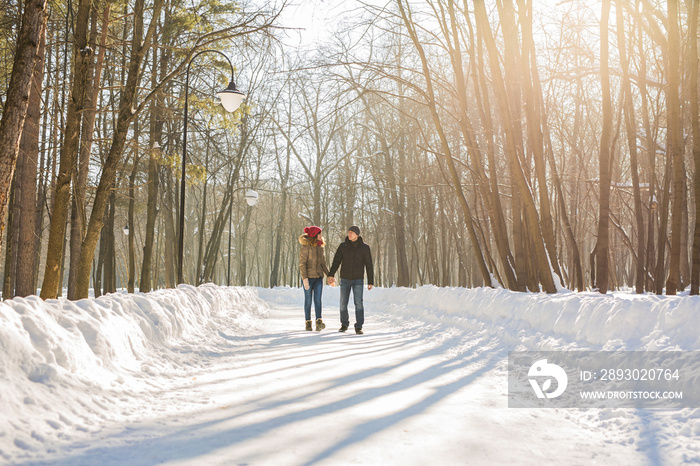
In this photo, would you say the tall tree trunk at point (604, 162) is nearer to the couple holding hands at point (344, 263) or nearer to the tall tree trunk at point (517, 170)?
the tall tree trunk at point (517, 170)

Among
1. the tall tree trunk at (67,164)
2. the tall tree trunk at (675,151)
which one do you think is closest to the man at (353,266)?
the tall tree trunk at (67,164)

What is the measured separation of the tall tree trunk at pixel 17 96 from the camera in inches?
243

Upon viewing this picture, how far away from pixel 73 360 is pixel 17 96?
3727 mm

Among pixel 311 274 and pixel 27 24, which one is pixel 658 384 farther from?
pixel 27 24

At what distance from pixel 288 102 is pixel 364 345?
29.6 m

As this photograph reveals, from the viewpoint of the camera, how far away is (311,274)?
1044cm

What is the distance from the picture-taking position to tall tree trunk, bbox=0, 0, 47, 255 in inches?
243

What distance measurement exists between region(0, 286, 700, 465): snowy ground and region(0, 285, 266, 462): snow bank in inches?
0.5

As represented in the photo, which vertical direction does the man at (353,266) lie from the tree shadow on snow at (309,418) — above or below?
above

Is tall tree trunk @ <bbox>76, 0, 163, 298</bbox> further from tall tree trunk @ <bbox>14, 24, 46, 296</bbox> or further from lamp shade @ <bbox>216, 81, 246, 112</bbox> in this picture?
lamp shade @ <bbox>216, 81, 246, 112</bbox>

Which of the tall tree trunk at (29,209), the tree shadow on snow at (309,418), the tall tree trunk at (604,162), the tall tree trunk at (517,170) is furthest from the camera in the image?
the tall tree trunk at (517,170)

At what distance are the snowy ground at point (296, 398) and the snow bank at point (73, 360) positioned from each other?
→ 0.01 metres

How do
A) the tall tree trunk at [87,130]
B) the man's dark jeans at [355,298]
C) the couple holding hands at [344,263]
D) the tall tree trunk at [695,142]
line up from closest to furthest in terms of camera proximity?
the tall tree trunk at [695,142], the man's dark jeans at [355,298], the couple holding hands at [344,263], the tall tree trunk at [87,130]

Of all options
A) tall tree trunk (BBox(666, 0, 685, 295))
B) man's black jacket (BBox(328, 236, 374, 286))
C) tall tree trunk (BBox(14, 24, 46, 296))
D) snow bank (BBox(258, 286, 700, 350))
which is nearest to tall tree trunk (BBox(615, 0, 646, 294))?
tall tree trunk (BBox(666, 0, 685, 295))
